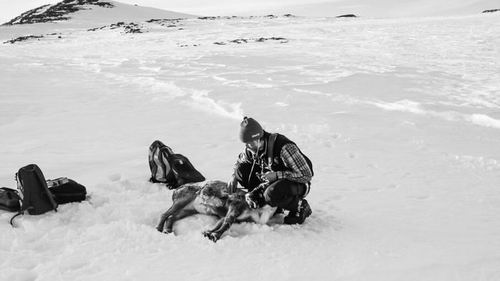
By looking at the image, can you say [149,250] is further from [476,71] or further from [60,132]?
[476,71]

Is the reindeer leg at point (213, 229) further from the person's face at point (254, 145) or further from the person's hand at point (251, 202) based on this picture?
the person's face at point (254, 145)

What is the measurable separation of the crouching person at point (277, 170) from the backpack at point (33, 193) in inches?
83.4

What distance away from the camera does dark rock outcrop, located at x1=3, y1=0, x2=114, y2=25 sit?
46156 millimetres

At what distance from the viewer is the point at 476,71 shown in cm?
1566

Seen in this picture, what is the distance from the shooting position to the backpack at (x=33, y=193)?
5.27 meters

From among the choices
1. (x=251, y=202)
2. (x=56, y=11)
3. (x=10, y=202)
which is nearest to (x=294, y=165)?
(x=251, y=202)

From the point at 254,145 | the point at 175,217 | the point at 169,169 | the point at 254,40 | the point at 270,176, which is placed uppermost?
the point at 254,40

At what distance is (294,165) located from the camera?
486cm

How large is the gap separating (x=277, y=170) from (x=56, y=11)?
170 ft

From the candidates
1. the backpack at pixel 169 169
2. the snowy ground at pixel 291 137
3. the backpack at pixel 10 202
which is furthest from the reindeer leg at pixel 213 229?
the backpack at pixel 10 202

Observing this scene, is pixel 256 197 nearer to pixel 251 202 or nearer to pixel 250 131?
pixel 251 202

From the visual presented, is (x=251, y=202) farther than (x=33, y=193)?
No

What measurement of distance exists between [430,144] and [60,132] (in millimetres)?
7271

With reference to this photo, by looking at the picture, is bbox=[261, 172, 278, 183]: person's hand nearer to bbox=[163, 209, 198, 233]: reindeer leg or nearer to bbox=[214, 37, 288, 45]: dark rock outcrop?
bbox=[163, 209, 198, 233]: reindeer leg
